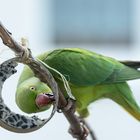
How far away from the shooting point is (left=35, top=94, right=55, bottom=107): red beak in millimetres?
1118

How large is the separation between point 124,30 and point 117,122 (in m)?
0.77

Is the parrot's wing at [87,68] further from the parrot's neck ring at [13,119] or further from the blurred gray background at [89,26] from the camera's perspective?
the blurred gray background at [89,26]

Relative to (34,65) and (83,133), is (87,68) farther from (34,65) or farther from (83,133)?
(34,65)

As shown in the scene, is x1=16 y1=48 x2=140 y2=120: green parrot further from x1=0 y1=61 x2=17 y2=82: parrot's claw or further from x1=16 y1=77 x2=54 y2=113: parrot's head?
x1=0 y1=61 x2=17 y2=82: parrot's claw

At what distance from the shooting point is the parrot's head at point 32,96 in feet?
3.83

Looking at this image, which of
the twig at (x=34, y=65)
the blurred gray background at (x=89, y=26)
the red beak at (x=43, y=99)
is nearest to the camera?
the twig at (x=34, y=65)

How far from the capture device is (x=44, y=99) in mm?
1159

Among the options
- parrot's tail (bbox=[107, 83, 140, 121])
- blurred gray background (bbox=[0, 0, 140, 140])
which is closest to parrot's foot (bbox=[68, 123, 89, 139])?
parrot's tail (bbox=[107, 83, 140, 121])

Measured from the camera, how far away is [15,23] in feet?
12.0

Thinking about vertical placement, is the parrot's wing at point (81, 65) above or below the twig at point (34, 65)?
below

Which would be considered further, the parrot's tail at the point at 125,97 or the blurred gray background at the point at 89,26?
the blurred gray background at the point at 89,26

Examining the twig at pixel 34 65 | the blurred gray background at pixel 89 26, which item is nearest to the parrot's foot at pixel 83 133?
the twig at pixel 34 65

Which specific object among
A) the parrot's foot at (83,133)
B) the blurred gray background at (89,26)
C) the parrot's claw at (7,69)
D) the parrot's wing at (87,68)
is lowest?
the blurred gray background at (89,26)

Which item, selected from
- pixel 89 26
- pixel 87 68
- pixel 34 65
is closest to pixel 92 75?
pixel 87 68
